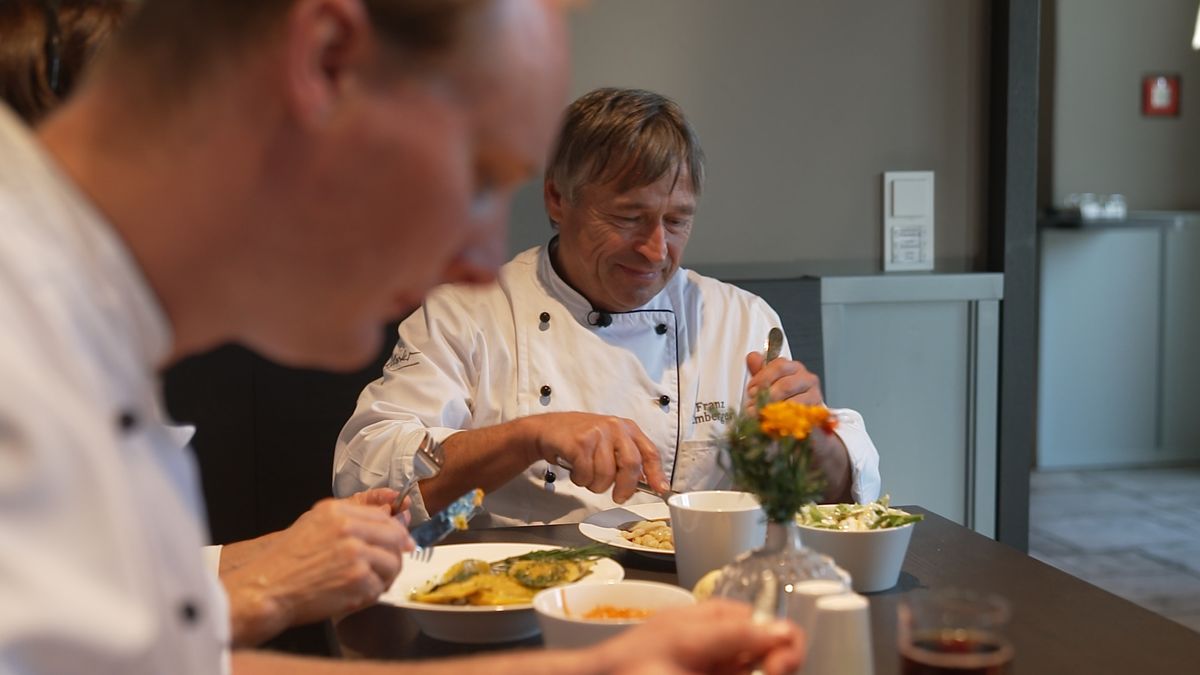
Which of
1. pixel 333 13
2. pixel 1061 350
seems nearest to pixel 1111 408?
pixel 1061 350

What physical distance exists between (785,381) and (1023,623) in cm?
65

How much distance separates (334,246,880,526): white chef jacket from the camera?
2041mm

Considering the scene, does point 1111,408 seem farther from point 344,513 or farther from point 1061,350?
point 344,513

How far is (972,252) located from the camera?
10.3 feet

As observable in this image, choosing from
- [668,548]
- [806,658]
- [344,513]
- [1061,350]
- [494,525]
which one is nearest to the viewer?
[806,658]

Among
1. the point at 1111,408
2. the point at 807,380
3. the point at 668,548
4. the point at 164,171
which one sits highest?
the point at 164,171

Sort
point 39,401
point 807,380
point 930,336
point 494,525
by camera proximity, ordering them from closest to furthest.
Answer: point 39,401 → point 807,380 → point 494,525 → point 930,336

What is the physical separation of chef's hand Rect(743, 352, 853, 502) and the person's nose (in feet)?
0.91

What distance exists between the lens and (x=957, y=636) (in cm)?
91

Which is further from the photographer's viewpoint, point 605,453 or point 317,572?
point 605,453

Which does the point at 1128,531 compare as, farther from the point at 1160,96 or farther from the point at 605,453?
the point at 605,453

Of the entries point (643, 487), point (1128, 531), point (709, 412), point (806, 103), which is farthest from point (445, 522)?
point (1128, 531)

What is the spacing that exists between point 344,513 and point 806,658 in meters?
0.57

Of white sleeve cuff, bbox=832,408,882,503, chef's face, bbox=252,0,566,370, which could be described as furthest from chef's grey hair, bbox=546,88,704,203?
chef's face, bbox=252,0,566,370
